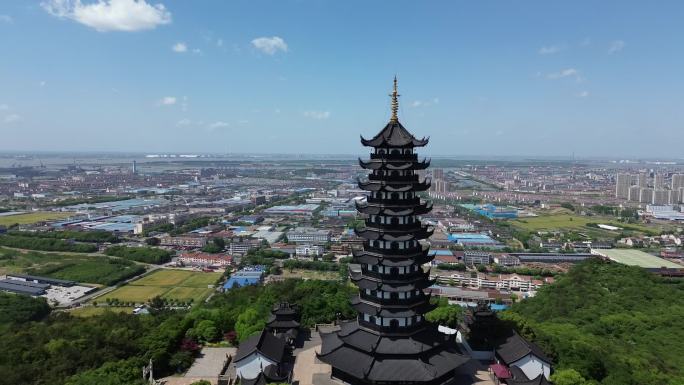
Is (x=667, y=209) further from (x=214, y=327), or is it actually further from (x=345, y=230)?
(x=214, y=327)

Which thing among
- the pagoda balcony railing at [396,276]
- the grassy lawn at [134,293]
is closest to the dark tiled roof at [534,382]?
the pagoda balcony railing at [396,276]

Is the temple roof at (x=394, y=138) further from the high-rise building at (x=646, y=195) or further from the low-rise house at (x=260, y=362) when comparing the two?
the high-rise building at (x=646, y=195)

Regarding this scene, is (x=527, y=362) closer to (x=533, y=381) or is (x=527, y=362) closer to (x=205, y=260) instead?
(x=533, y=381)

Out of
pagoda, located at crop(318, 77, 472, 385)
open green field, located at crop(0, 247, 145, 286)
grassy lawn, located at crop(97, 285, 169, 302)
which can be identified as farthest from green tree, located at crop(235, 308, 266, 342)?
open green field, located at crop(0, 247, 145, 286)

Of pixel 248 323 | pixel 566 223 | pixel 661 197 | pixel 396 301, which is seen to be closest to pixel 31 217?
pixel 248 323

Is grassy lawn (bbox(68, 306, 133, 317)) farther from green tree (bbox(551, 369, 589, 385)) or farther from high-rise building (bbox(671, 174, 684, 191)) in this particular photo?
high-rise building (bbox(671, 174, 684, 191))

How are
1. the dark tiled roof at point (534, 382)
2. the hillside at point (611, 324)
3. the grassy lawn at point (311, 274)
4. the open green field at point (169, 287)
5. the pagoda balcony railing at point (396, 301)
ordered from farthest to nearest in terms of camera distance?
1. the grassy lawn at point (311, 274)
2. the open green field at point (169, 287)
3. the hillside at point (611, 324)
4. the pagoda balcony railing at point (396, 301)
5. the dark tiled roof at point (534, 382)
